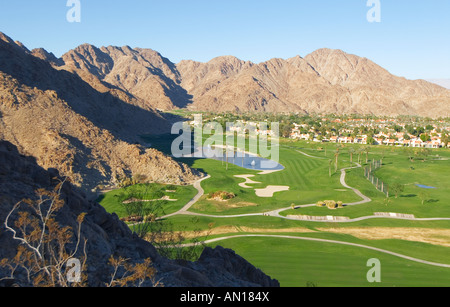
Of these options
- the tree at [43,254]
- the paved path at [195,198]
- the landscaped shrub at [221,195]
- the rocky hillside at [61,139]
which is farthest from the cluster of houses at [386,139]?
the tree at [43,254]

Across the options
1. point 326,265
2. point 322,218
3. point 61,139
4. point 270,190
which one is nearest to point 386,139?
point 270,190

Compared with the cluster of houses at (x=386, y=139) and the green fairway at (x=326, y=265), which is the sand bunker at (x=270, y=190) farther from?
the cluster of houses at (x=386, y=139)

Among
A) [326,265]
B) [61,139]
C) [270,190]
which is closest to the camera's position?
[326,265]

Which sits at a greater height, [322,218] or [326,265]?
[322,218]

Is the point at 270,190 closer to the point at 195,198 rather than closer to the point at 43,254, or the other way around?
the point at 195,198

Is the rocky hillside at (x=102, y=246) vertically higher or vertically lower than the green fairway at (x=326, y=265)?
higher
